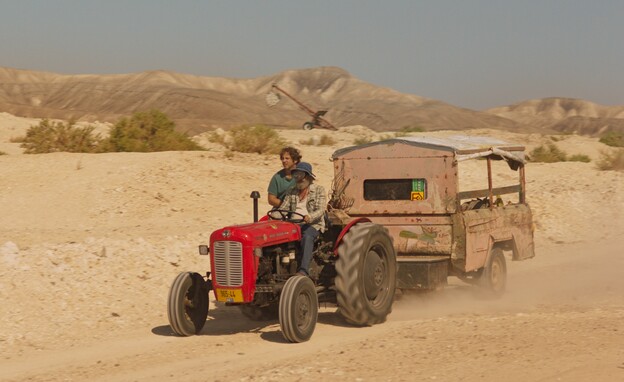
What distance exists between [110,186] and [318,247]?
33.9 ft

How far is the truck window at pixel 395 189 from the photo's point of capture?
38.2 ft

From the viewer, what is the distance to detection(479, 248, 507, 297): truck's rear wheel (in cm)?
1217

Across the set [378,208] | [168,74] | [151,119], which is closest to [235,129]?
[151,119]

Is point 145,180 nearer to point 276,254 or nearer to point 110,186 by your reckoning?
point 110,186

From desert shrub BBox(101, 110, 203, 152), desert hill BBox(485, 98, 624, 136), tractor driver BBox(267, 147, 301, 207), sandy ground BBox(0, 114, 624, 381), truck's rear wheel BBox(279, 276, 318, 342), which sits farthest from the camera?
desert hill BBox(485, 98, 624, 136)

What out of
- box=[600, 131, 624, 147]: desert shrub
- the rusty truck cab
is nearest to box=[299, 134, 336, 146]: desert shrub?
box=[600, 131, 624, 147]: desert shrub

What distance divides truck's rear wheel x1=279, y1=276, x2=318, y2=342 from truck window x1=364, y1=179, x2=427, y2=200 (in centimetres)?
296

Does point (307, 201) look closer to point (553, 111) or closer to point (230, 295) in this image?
point (230, 295)

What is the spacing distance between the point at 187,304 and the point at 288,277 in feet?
3.81

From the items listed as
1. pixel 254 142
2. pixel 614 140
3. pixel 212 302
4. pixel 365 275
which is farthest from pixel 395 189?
pixel 614 140

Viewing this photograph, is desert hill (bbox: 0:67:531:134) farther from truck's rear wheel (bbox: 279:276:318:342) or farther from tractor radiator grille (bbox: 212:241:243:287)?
truck's rear wheel (bbox: 279:276:318:342)

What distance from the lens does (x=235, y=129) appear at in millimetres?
26188

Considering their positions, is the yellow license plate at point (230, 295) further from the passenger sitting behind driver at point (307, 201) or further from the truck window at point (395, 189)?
the truck window at point (395, 189)

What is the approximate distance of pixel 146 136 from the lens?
83.6ft
